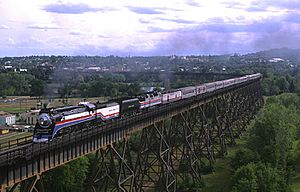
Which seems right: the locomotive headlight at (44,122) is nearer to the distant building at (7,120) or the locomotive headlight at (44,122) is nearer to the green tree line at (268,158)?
the green tree line at (268,158)

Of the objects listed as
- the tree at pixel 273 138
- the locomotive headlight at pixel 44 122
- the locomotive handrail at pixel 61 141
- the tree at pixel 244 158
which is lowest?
the tree at pixel 244 158

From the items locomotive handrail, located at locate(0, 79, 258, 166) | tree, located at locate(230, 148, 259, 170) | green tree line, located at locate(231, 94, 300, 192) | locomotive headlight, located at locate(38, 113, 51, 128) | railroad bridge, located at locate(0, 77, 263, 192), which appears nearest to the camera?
locomotive handrail, located at locate(0, 79, 258, 166)

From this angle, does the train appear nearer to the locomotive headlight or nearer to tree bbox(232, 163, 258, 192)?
the locomotive headlight

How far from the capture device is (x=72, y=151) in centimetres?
2222

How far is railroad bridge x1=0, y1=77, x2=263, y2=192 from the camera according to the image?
18.8 metres

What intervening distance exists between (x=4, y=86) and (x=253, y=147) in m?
88.6

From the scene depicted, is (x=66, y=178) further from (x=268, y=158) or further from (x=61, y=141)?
(x=268, y=158)

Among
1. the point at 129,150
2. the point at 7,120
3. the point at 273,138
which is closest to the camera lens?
the point at 129,150

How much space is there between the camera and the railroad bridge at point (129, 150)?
1881cm

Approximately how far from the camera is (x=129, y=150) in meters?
29.8

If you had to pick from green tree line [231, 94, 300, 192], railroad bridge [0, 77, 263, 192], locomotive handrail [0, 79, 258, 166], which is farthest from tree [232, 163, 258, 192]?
locomotive handrail [0, 79, 258, 166]

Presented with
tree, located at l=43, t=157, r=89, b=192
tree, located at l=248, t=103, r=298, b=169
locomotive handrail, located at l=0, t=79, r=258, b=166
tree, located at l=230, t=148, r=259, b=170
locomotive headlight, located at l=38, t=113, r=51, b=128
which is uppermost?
locomotive headlight, located at l=38, t=113, r=51, b=128

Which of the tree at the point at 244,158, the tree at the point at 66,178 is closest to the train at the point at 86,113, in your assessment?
the tree at the point at 66,178

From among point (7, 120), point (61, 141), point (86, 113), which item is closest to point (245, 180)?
point (86, 113)
